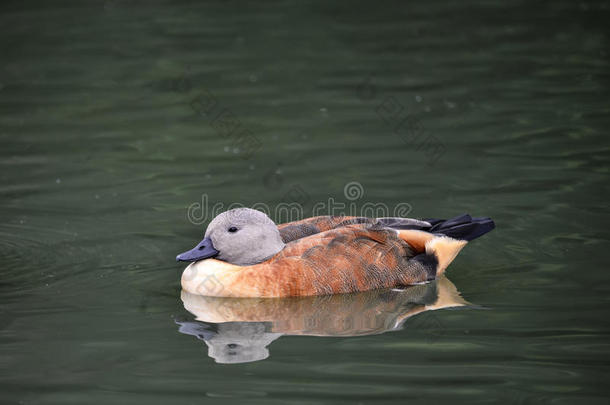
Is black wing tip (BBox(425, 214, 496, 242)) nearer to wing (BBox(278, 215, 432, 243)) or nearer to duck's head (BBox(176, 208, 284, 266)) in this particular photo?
wing (BBox(278, 215, 432, 243))

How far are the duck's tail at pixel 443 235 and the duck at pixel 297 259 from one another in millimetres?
13

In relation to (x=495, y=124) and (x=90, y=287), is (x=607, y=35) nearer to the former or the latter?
(x=495, y=124)

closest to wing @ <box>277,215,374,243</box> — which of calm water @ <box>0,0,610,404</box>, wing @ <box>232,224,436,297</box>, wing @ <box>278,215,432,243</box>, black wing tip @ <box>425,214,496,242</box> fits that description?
wing @ <box>278,215,432,243</box>

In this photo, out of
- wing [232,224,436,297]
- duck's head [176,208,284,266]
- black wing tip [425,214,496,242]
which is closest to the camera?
wing [232,224,436,297]

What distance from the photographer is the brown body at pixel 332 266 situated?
8.66 metres

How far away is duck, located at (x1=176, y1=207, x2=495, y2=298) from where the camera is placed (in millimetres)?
8672

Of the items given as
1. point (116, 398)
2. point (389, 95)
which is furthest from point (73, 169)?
point (116, 398)

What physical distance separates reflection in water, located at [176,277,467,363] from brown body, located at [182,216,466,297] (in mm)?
82

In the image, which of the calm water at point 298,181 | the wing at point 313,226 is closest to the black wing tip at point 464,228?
the calm water at point 298,181

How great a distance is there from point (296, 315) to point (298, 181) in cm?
358

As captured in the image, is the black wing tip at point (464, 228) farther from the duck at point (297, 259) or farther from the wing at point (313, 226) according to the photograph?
the wing at point (313, 226)

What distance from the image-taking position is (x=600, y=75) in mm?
Result: 15305

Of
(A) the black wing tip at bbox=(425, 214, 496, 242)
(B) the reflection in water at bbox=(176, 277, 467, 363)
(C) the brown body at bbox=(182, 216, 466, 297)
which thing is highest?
(A) the black wing tip at bbox=(425, 214, 496, 242)

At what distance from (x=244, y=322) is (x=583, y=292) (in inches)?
115
